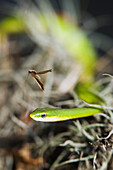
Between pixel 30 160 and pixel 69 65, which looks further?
pixel 69 65

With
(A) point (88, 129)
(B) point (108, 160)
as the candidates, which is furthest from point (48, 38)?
(B) point (108, 160)

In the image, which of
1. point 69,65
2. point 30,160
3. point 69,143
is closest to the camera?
point 69,143

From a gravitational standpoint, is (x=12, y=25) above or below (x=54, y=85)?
above

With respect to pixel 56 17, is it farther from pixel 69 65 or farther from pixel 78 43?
pixel 69 65

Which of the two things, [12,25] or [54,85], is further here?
[12,25]

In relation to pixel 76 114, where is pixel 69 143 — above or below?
below

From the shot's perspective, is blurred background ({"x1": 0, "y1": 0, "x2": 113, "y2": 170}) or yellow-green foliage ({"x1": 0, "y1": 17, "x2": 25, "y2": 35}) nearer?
blurred background ({"x1": 0, "y1": 0, "x2": 113, "y2": 170})

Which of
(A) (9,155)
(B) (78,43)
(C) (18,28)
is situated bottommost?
(A) (9,155)

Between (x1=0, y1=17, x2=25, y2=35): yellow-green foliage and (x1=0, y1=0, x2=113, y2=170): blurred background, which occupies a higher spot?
(x1=0, y1=17, x2=25, y2=35): yellow-green foliage
